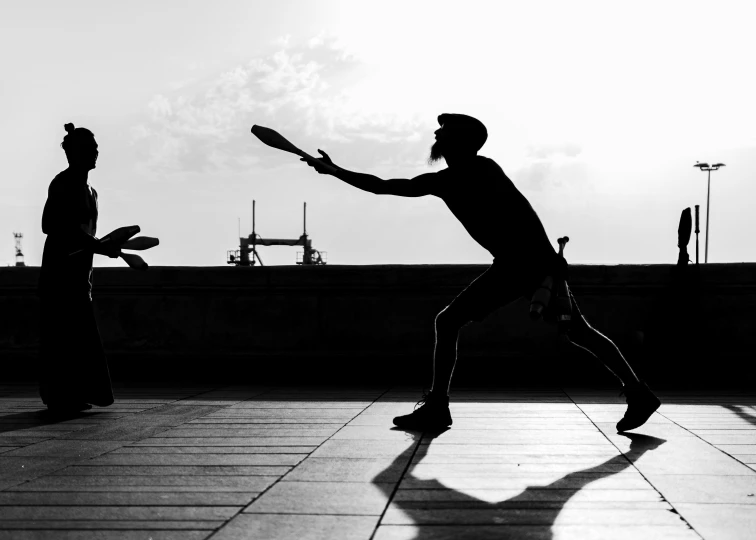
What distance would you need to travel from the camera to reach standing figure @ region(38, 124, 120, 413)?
7203mm

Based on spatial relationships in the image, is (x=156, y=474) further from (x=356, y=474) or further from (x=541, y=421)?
(x=541, y=421)

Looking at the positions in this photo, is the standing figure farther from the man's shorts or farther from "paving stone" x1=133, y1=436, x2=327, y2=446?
the man's shorts

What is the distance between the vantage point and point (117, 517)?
3.72m

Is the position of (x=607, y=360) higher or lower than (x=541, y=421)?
higher

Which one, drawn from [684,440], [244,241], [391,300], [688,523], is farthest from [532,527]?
[244,241]

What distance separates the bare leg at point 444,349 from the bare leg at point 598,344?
0.69 metres

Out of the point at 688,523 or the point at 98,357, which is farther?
the point at 98,357

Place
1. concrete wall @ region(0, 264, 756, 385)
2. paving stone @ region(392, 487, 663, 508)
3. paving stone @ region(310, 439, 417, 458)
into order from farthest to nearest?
concrete wall @ region(0, 264, 756, 385), paving stone @ region(310, 439, 417, 458), paving stone @ region(392, 487, 663, 508)

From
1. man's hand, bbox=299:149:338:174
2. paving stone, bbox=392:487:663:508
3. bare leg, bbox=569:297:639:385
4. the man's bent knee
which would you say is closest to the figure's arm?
man's hand, bbox=299:149:338:174

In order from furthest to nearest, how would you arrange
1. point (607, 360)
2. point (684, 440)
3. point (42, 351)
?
point (42, 351), point (607, 360), point (684, 440)

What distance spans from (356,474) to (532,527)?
1.26 m

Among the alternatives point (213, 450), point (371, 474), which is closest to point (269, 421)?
point (213, 450)

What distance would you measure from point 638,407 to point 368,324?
15.6ft

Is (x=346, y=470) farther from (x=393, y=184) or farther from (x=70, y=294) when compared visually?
(x=70, y=294)
